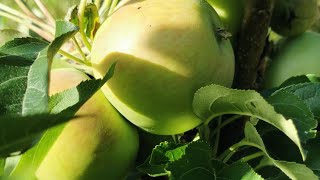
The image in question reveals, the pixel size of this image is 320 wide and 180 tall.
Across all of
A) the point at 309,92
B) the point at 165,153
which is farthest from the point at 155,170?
the point at 309,92

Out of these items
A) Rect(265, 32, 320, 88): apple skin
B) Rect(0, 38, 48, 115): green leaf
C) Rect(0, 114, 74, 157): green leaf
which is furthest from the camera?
Rect(265, 32, 320, 88): apple skin

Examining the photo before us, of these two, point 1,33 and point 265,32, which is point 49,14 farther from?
point 265,32

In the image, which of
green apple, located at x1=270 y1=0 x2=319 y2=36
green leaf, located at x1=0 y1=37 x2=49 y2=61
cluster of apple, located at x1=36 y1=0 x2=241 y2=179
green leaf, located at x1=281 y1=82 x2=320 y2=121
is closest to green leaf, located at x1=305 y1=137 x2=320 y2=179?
green leaf, located at x1=281 y1=82 x2=320 y2=121

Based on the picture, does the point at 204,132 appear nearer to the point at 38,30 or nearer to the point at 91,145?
the point at 91,145

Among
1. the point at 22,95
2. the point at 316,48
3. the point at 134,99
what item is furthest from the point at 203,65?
the point at 316,48

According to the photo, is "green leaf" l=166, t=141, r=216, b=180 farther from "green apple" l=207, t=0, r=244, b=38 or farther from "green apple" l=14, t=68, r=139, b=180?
"green apple" l=207, t=0, r=244, b=38

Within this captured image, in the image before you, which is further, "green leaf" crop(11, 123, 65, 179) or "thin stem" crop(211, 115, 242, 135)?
"thin stem" crop(211, 115, 242, 135)
